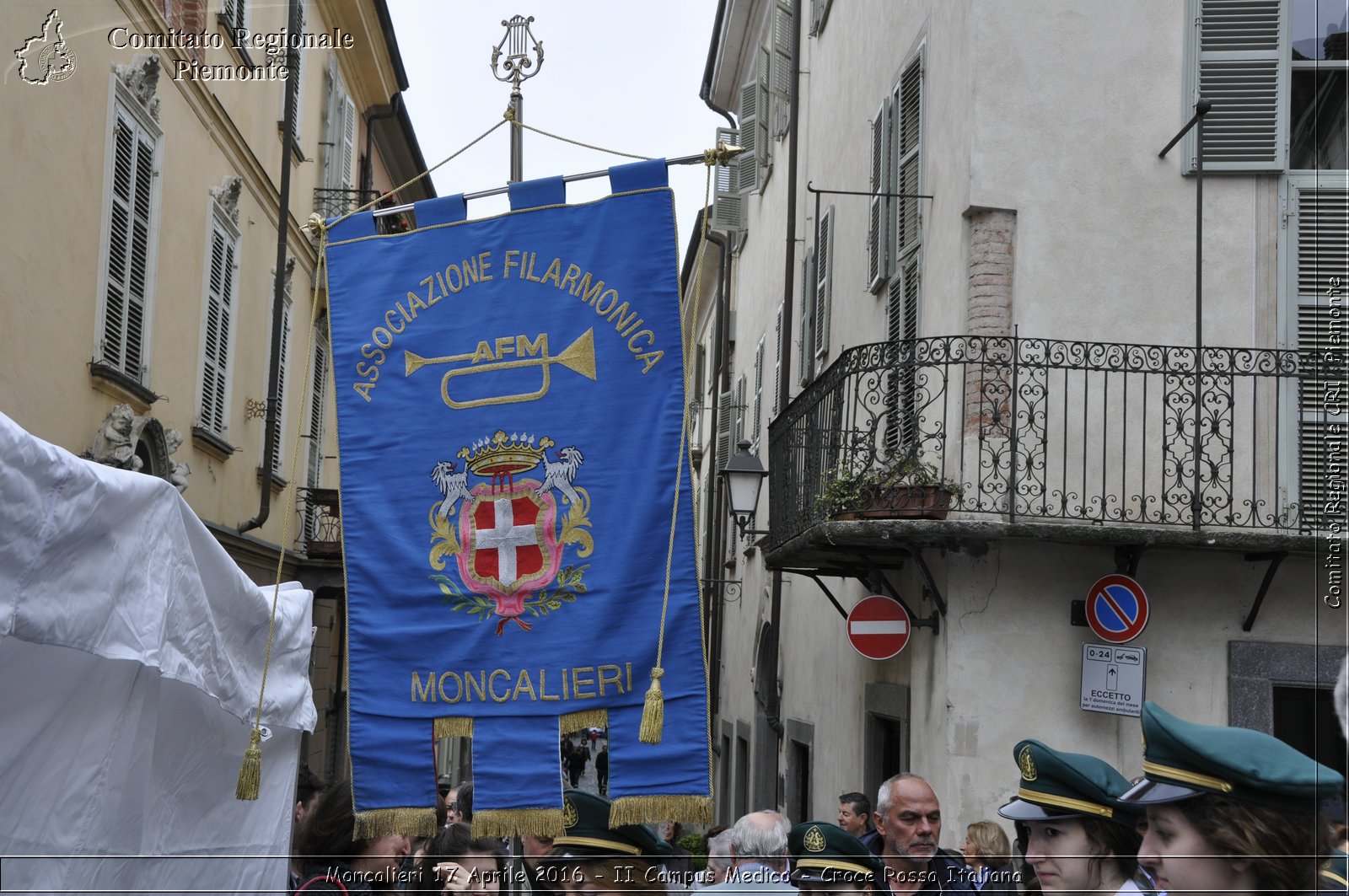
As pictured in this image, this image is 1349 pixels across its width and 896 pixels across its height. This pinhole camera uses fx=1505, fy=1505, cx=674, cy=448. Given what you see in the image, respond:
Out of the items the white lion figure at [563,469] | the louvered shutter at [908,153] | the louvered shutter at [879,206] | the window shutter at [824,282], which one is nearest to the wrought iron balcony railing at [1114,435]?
the louvered shutter at [908,153]

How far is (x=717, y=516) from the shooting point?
922 inches

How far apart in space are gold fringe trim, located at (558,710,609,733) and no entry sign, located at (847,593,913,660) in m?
4.96

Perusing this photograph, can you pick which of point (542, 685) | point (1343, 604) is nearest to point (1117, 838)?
point (542, 685)

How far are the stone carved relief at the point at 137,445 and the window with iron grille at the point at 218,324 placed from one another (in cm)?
142

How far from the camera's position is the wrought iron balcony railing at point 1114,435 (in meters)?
9.16

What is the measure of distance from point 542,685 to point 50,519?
2026mm

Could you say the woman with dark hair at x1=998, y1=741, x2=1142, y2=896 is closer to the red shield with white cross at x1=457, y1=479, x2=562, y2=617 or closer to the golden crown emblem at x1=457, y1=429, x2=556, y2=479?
the red shield with white cross at x1=457, y1=479, x2=562, y2=617

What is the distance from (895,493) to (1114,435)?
143cm

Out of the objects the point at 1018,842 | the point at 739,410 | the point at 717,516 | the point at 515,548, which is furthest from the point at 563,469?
the point at 739,410

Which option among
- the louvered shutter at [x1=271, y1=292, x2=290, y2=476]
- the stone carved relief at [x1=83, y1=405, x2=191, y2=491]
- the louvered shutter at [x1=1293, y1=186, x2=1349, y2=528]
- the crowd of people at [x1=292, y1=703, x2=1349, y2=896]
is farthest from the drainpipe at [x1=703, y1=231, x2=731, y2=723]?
the crowd of people at [x1=292, y1=703, x2=1349, y2=896]

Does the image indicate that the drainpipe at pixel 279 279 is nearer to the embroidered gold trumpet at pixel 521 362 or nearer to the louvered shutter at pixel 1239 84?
the louvered shutter at pixel 1239 84

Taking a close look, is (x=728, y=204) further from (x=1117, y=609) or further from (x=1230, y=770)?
(x=1230, y=770)

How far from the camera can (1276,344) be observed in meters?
9.52

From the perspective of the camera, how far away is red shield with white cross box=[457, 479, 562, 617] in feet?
18.8
